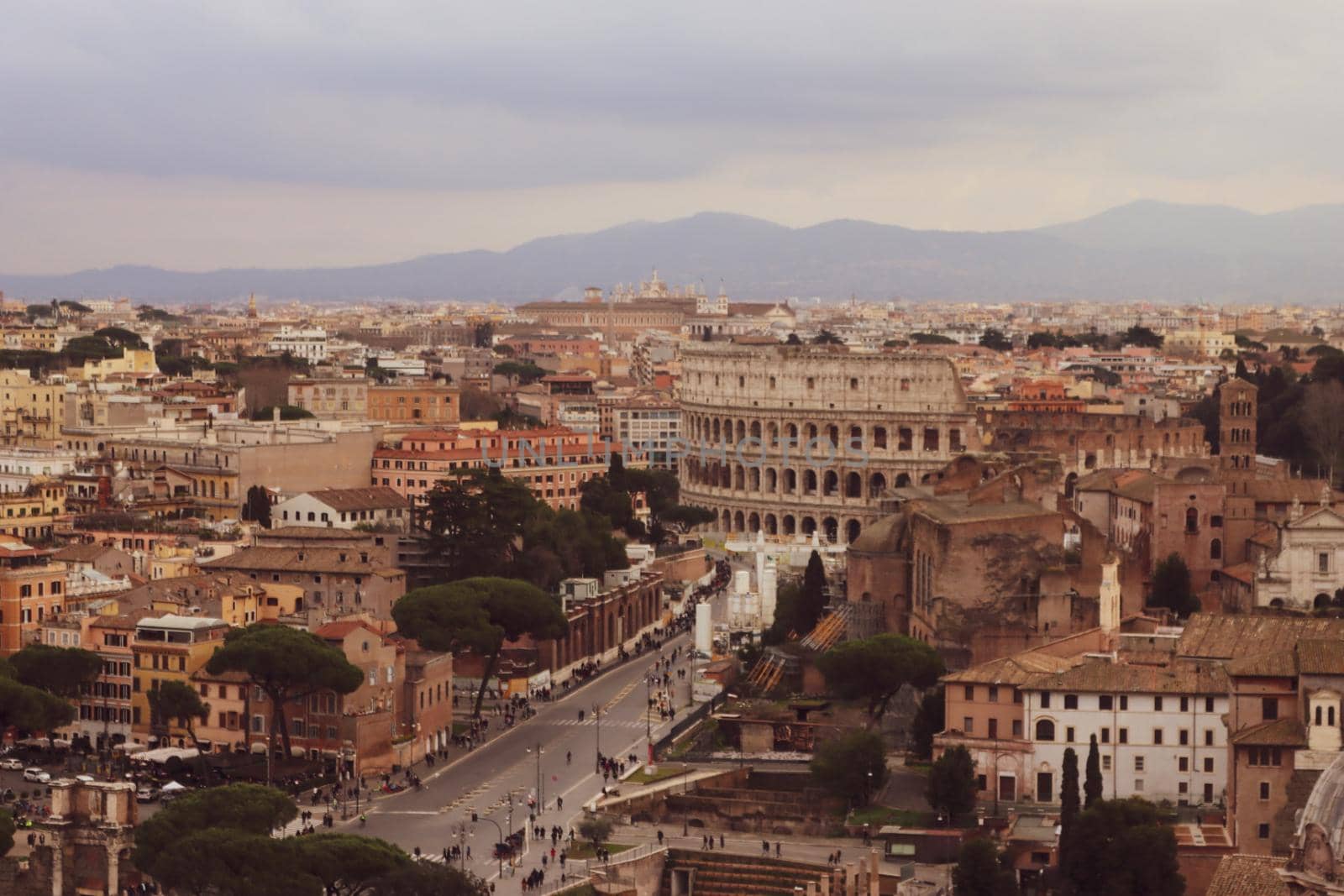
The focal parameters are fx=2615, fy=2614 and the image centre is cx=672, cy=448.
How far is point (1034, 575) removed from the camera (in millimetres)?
54344

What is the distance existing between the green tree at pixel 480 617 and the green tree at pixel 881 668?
8517 millimetres

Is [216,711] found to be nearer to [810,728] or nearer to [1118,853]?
[810,728]

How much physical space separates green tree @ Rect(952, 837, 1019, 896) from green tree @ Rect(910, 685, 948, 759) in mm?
8192

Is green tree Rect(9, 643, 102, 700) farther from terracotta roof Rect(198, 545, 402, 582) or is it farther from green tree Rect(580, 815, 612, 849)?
green tree Rect(580, 815, 612, 849)

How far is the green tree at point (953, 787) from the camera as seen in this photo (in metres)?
45.2

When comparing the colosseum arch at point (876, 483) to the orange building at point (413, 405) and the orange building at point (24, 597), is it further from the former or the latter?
the orange building at point (24, 597)

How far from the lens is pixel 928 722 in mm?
49812

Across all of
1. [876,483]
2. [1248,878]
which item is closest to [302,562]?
[1248,878]

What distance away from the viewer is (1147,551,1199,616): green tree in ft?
196

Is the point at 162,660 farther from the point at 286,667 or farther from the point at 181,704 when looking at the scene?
the point at 286,667

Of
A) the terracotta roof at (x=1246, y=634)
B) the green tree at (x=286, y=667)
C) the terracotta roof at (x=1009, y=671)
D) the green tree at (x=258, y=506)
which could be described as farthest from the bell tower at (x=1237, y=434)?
the green tree at (x=258, y=506)

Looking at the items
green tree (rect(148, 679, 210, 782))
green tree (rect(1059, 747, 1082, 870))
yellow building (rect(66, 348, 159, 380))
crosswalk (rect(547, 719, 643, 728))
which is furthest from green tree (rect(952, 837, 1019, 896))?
yellow building (rect(66, 348, 159, 380))

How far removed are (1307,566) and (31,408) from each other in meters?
53.0

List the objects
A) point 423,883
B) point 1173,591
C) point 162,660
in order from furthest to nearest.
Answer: point 1173,591 → point 162,660 → point 423,883
